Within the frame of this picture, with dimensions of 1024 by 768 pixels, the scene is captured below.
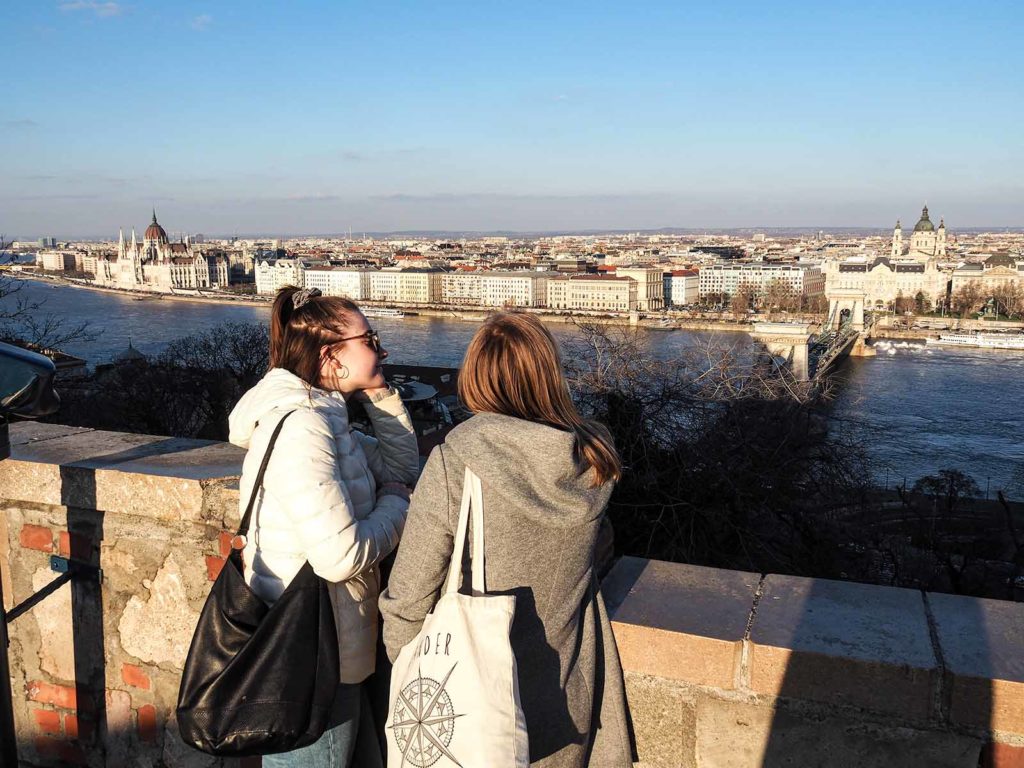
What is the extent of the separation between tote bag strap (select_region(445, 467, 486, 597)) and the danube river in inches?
203

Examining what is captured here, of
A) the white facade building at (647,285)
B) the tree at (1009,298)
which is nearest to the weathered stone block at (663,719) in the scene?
the tree at (1009,298)

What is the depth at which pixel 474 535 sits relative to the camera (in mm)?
817

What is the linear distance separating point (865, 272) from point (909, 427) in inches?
1350

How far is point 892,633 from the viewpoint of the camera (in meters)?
0.93

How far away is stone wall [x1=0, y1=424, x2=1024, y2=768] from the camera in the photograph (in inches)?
34.9

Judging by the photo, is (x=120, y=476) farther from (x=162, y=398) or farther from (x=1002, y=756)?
(x=162, y=398)

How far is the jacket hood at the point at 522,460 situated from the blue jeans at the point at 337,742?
0.31m

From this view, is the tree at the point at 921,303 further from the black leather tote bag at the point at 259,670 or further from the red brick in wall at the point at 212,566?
the black leather tote bag at the point at 259,670

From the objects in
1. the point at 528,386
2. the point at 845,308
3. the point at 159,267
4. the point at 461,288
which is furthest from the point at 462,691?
the point at 159,267

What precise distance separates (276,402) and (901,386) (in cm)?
2592

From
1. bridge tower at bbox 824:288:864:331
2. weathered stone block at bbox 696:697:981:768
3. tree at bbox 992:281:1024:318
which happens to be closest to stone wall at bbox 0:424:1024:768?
weathered stone block at bbox 696:697:981:768

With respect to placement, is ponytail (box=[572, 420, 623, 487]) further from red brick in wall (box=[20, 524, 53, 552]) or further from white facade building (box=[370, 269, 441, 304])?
white facade building (box=[370, 269, 441, 304])

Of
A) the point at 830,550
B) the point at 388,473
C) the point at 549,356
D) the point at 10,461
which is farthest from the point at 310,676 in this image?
the point at 830,550

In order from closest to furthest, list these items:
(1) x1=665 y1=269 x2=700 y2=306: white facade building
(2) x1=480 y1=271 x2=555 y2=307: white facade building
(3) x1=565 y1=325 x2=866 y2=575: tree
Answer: (3) x1=565 y1=325 x2=866 y2=575: tree → (2) x1=480 y1=271 x2=555 y2=307: white facade building → (1) x1=665 y1=269 x2=700 y2=306: white facade building
